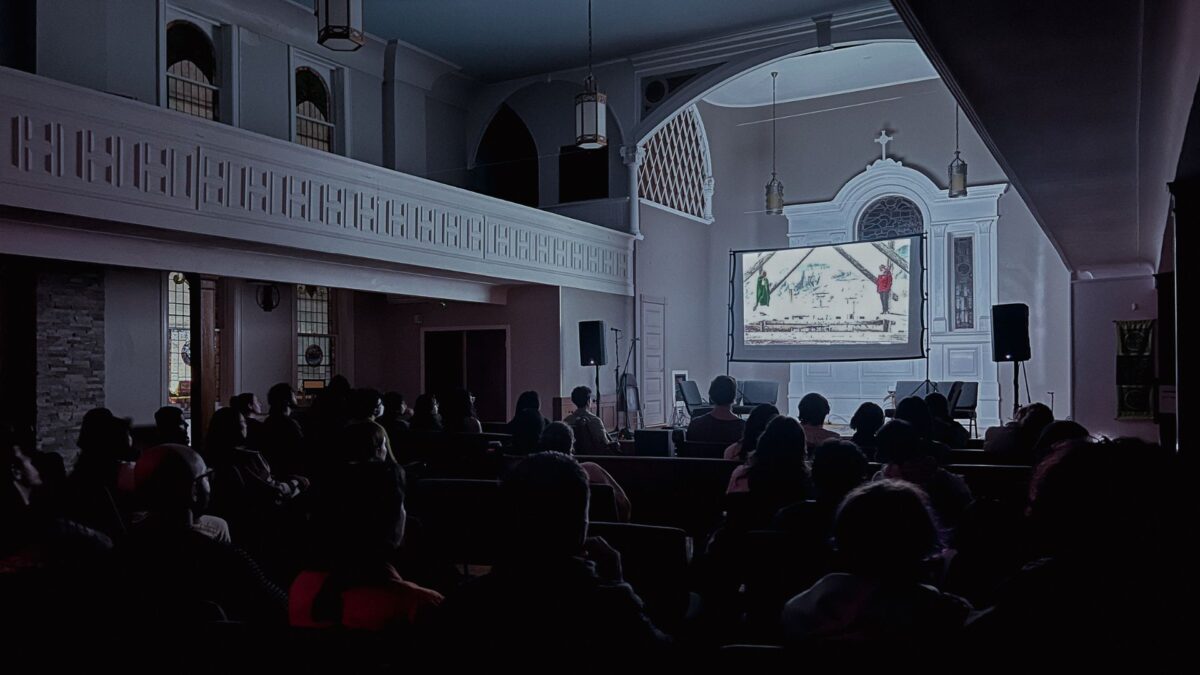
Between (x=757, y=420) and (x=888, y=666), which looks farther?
(x=757, y=420)

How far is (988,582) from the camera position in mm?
2373

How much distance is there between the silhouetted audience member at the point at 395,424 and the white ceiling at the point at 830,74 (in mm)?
8370

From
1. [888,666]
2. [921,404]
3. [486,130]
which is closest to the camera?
[888,666]

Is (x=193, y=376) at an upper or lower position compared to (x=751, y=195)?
lower

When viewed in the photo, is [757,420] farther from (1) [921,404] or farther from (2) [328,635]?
(2) [328,635]

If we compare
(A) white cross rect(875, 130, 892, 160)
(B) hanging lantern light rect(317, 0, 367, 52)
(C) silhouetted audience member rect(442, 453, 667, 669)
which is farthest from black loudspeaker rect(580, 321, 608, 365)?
(C) silhouetted audience member rect(442, 453, 667, 669)

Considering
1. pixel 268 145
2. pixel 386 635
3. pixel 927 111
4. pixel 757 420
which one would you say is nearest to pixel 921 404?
pixel 757 420

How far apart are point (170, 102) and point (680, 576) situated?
8345 millimetres

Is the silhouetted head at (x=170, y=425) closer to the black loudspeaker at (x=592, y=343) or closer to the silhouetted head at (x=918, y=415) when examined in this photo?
the silhouetted head at (x=918, y=415)

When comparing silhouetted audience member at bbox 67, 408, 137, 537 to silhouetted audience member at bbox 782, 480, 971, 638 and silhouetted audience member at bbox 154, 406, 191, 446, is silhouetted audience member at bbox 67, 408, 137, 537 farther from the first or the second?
silhouetted audience member at bbox 782, 480, 971, 638

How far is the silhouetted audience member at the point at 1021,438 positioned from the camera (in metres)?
5.02

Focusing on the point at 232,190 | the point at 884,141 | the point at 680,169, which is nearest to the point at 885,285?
the point at 884,141

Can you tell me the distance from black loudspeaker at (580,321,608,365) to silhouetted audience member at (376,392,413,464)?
444cm

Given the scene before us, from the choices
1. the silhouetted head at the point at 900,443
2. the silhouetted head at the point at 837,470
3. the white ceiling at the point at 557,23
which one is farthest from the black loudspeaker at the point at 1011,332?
the silhouetted head at the point at 837,470
